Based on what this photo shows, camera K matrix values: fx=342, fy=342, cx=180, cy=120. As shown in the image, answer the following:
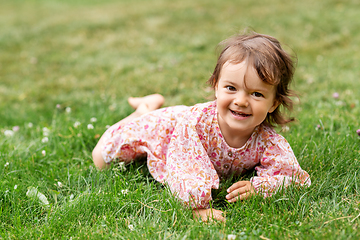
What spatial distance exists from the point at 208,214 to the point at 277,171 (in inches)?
26.6

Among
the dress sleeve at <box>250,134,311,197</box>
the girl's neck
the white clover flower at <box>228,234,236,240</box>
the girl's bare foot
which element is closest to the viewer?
the white clover flower at <box>228,234,236,240</box>

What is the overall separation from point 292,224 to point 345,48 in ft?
18.8

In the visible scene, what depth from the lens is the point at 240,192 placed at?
8.34 feet

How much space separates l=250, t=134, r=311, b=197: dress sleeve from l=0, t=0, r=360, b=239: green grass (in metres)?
0.08

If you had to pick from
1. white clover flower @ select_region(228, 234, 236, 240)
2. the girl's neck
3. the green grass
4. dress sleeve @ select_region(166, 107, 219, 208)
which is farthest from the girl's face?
white clover flower @ select_region(228, 234, 236, 240)

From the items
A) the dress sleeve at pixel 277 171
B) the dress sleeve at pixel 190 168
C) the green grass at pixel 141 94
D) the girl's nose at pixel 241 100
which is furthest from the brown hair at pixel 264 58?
the green grass at pixel 141 94

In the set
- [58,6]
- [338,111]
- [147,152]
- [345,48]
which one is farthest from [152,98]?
[58,6]

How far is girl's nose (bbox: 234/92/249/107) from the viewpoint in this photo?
244 centimetres

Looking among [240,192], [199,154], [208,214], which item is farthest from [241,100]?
[208,214]

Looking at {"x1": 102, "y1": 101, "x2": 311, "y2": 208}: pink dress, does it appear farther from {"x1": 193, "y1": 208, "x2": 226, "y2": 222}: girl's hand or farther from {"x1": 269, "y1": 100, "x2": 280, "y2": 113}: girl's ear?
{"x1": 269, "y1": 100, "x2": 280, "y2": 113}: girl's ear

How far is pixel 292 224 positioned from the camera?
2.18 m

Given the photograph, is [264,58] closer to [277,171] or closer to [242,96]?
[242,96]

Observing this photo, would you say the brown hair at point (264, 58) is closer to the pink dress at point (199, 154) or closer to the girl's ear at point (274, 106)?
the girl's ear at point (274, 106)

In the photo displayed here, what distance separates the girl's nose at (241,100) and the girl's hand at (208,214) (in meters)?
0.78
